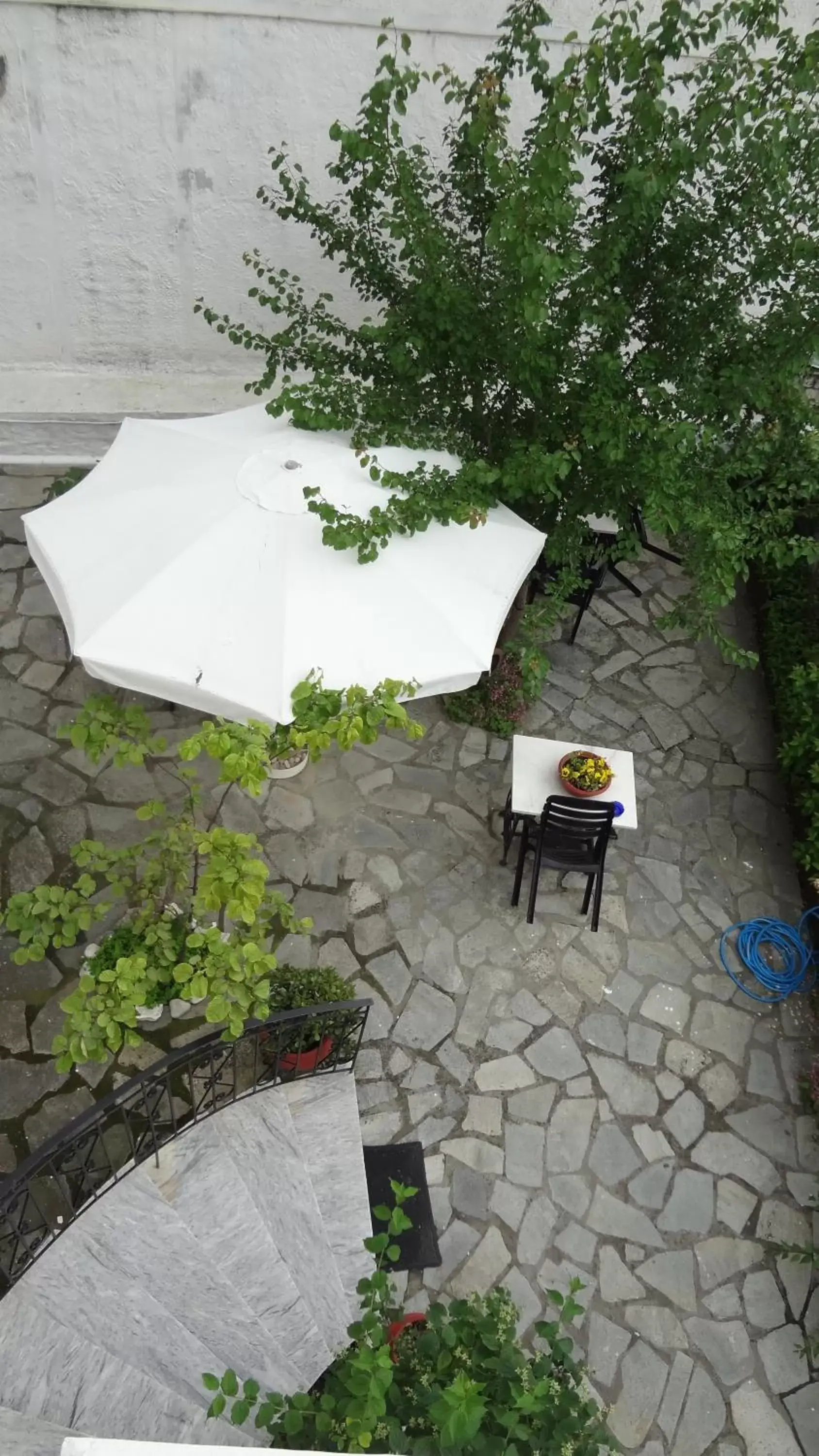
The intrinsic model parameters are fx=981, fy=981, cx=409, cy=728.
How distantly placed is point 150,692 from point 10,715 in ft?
8.62

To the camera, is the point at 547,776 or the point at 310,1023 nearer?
the point at 310,1023

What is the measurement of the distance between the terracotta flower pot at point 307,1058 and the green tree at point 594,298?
2772 mm

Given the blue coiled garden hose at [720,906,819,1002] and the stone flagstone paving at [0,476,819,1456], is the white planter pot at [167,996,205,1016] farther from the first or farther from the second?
the blue coiled garden hose at [720,906,819,1002]

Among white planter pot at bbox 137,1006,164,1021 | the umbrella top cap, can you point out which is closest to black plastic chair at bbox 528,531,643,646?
the umbrella top cap

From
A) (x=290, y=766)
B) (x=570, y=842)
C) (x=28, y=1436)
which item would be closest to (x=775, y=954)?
(x=570, y=842)

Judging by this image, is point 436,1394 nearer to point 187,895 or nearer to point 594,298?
point 187,895

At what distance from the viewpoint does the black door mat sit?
521cm

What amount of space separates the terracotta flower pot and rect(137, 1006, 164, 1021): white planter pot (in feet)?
2.66

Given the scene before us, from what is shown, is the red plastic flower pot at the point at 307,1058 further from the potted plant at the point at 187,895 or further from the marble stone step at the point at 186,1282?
the marble stone step at the point at 186,1282

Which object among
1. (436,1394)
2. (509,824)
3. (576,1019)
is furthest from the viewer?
(509,824)

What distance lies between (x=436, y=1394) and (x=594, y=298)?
5465 millimetres

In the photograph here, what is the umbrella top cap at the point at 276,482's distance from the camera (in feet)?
17.8

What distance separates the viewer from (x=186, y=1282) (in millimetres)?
4375

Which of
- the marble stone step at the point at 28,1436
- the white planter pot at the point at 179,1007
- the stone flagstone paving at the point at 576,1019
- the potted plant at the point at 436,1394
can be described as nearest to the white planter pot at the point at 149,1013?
the white planter pot at the point at 179,1007
